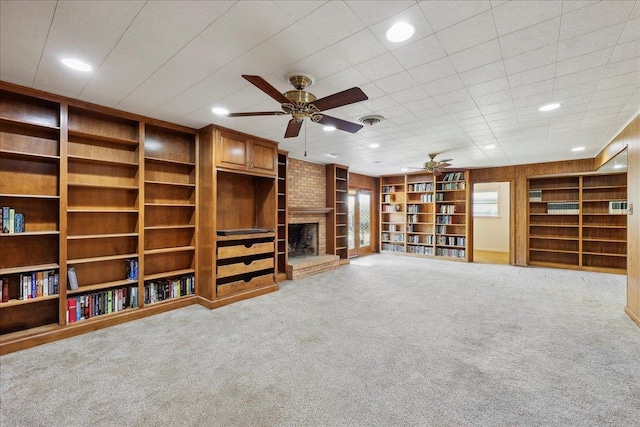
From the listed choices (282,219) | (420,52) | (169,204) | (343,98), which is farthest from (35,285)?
(420,52)

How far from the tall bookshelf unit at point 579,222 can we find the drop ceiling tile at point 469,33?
6.46 metres

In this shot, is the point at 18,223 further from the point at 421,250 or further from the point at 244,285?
the point at 421,250

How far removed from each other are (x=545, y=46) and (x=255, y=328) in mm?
3694

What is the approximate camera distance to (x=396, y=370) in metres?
2.36

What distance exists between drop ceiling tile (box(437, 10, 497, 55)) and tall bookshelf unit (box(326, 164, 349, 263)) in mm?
4929

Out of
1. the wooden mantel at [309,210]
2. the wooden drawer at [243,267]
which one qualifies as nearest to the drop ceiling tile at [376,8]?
the wooden drawer at [243,267]

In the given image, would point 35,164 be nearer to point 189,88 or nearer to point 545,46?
point 189,88

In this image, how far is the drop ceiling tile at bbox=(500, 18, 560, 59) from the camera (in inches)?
72.6

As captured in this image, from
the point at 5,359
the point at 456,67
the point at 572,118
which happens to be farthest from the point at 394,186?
the point at 5,359

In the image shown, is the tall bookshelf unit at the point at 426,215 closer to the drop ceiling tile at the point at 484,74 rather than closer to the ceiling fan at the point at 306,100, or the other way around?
the drop ceiling tile at the point at 484,74

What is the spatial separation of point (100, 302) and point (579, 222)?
362 inches

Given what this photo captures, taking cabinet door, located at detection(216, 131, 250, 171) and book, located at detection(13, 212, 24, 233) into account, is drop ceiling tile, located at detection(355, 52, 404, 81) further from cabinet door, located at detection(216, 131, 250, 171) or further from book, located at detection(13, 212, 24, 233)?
book, located at detection(13, 212, 24, 233)

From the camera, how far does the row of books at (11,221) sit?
2.76 m

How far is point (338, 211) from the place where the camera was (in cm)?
739
